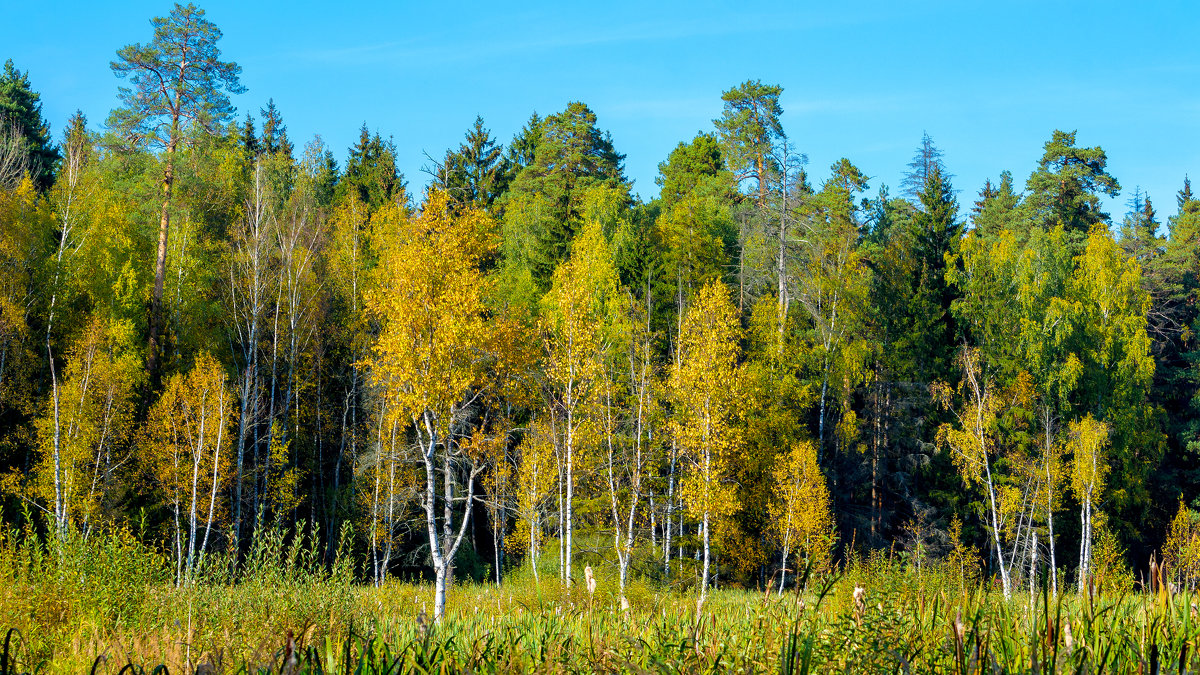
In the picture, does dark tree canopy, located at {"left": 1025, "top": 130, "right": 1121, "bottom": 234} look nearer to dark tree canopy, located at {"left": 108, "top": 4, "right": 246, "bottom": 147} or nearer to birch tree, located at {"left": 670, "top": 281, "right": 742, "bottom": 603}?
birch tree, located at {"left": 670, "top": 281, "right": 742, "bottom": 603}

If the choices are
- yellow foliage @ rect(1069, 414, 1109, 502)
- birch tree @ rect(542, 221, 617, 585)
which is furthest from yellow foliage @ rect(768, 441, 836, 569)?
yellow foliage @ rect(1069, 414, 1109, 502)

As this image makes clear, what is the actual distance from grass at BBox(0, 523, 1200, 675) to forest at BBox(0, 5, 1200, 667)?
8539 millimetres

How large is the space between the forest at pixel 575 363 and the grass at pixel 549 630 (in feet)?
28.0

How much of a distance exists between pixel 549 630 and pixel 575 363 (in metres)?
16.9

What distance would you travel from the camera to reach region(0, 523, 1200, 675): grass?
299 cm

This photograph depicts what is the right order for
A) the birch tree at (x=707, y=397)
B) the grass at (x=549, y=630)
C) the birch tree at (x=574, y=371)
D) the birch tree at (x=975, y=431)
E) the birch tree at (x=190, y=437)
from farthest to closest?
the birch tree at (x=975, y=431) → the birch tree at (x=190, y=437) → the birch tree at (x=707, y=397) → the birch tree at (x=574, y=371) → the grass at (x=549, y=630)

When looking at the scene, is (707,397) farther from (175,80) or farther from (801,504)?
(175,80)

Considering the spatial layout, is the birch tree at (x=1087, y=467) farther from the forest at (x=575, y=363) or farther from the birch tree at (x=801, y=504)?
the birch tree at (x=801, y=504)

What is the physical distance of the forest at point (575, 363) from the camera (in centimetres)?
2217

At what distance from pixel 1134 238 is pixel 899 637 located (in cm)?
5129

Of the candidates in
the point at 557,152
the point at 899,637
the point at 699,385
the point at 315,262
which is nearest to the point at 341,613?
the point at 899,637

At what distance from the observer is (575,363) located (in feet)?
68.9

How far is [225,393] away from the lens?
24859mm

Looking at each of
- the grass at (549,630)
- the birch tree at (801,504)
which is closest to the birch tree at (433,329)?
the grass at (549,630)
